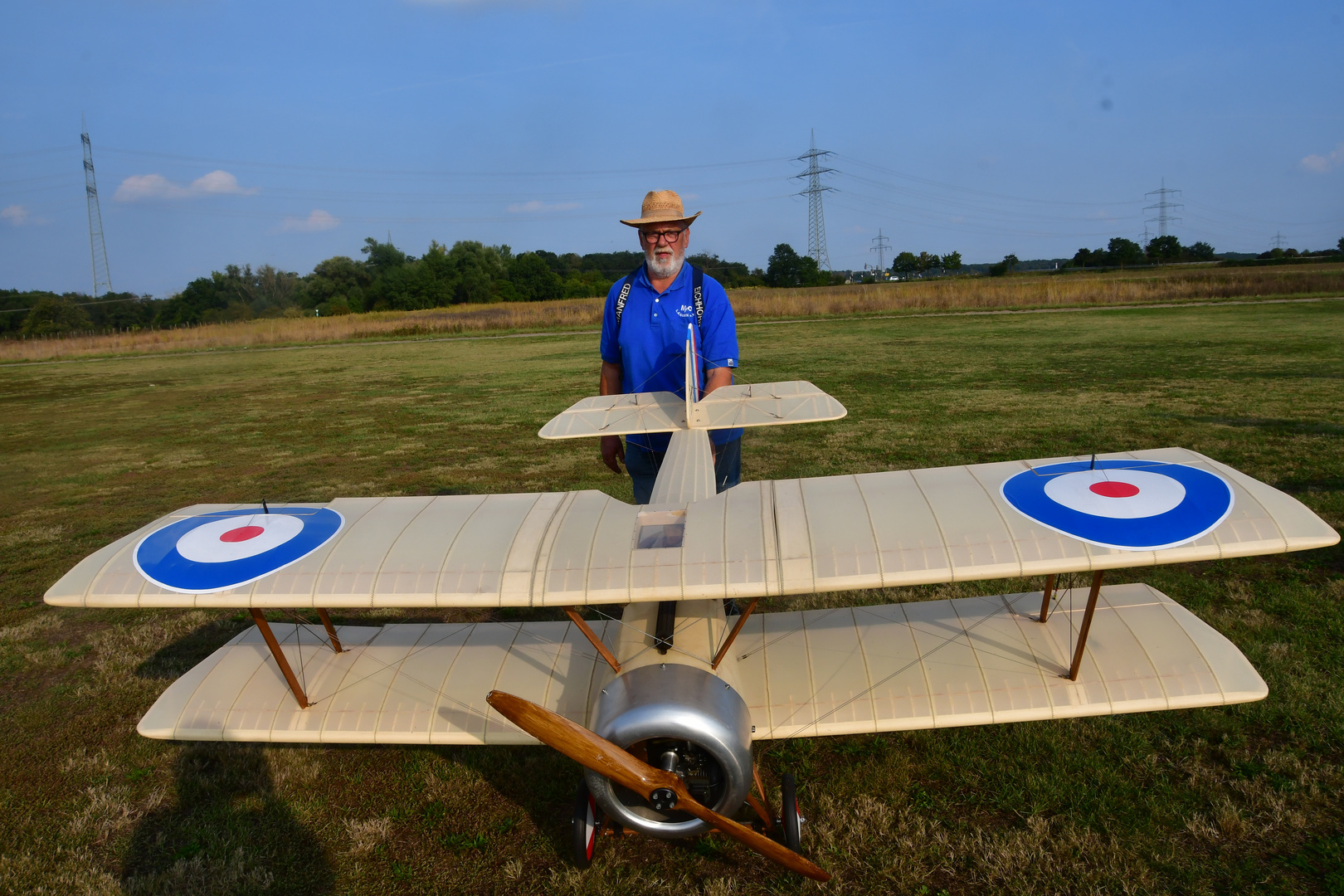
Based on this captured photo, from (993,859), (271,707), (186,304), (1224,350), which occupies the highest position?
(186,304)

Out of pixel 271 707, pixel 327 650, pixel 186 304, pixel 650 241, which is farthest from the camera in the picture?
pixel 186 304

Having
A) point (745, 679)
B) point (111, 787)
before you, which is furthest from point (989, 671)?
point (111, 787)

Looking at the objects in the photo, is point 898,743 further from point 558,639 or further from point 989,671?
point 558,639

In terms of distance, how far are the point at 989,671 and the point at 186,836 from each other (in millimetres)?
3866

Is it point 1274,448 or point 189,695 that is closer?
point 189,695

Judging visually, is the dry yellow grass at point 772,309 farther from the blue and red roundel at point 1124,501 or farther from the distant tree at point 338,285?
the blue and red roundel at point 1124,501

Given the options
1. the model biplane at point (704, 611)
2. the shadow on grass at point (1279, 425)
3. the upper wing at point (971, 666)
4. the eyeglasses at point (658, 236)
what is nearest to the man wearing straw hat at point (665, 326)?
the eyeglasses at point (658, 236)

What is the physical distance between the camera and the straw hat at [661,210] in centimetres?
454

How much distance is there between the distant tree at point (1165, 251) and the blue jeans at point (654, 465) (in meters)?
92.2

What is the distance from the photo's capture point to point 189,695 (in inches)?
151

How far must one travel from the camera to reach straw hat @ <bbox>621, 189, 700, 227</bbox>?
4.54 metres

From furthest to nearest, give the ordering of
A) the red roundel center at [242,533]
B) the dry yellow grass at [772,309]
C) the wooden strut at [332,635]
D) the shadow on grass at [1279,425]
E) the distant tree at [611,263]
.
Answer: the distant tree at [611,263]
the dry yellow grass at [772,309]
the shadow on grass at [1279,425]
the wooden strut at [332,635]
the red roundel center at [242,533]

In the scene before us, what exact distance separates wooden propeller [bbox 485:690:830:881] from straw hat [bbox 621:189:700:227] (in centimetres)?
298

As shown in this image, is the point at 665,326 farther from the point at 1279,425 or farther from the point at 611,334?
the point at 1279,425
